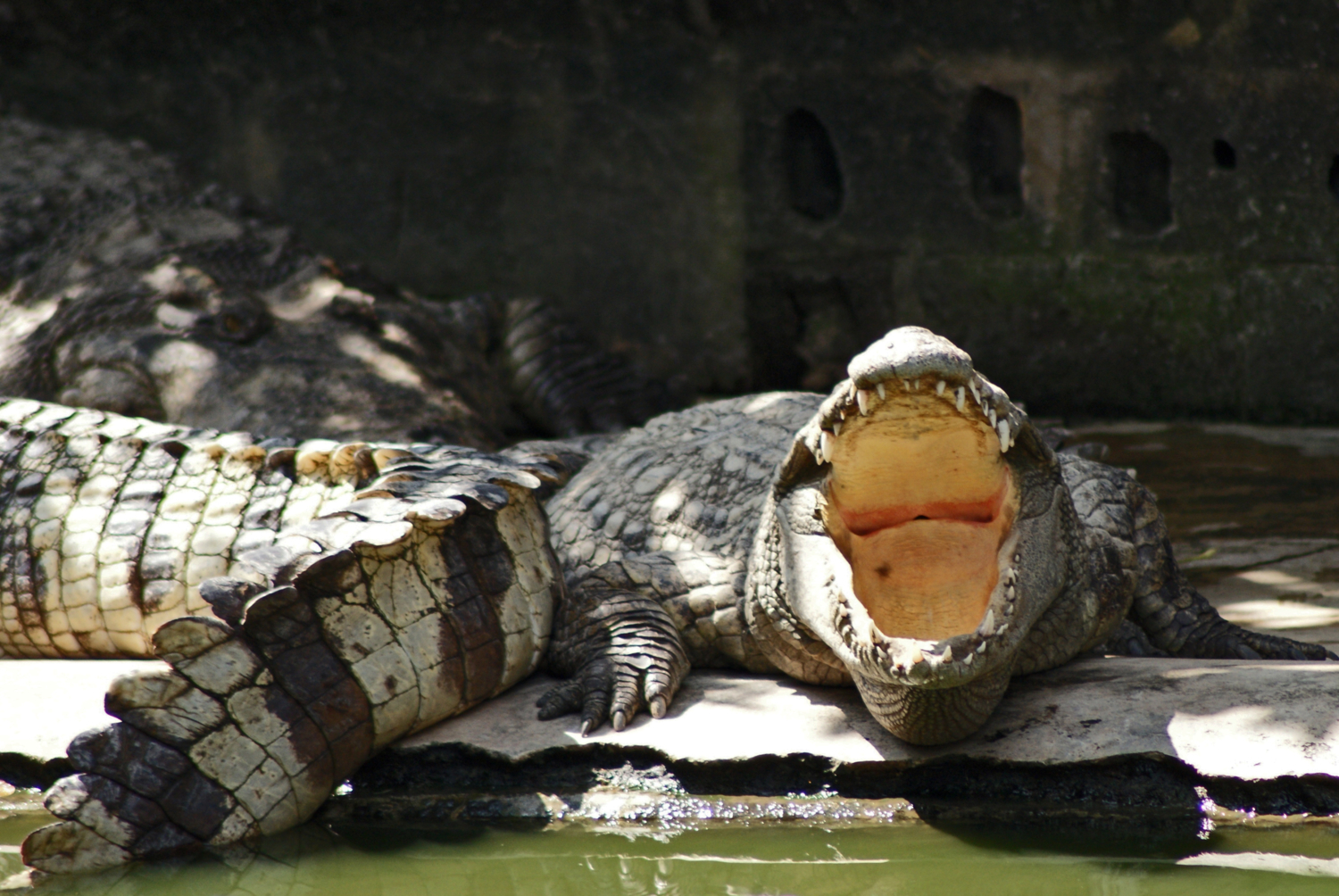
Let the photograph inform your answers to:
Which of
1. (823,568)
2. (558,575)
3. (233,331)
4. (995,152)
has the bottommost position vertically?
(558,575)

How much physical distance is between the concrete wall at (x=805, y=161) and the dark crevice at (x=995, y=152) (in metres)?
0.01

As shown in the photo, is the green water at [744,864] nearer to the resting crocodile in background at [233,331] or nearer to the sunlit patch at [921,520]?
the sunlit patch at [921,520]

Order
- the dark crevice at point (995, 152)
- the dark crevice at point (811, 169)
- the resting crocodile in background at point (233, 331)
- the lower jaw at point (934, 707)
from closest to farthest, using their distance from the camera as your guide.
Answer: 1. the lower jaw at point (934, 707)
2. the resting crocodile in background at point (233, 331)
3. the dark crevice at point (995, 152)
4. the dark crevice at point (811, 169)

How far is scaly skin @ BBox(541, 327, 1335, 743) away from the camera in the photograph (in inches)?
89.5

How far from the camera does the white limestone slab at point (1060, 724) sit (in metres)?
2.35

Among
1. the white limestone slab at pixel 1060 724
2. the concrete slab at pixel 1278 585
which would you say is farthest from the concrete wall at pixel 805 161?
the white limestone slab at pixel 1060 724

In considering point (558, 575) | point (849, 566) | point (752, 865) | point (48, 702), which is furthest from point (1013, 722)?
point (48, 702)

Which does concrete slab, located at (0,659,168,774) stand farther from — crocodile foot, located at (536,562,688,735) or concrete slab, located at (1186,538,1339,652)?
concrete slab, located at (1186,538,1339,652)

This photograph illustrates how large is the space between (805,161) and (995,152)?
2.77 ft

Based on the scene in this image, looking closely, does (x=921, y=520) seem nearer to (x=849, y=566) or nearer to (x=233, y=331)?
(x=849, y=566)

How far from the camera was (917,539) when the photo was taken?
2.66 m

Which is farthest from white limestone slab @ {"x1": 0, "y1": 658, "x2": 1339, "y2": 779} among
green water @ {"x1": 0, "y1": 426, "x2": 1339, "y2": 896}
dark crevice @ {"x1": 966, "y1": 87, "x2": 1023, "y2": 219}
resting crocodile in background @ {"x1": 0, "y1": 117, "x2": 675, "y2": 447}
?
dark crevice @ {"x1": 966, "y1": 87, "x2": 1023, "y2": 219}

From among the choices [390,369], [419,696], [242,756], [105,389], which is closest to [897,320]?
[390,369]

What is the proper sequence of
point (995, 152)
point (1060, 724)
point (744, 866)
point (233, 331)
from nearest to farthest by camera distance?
point (744, 866) < point (1060, 724) < point (233, 331) < point (995, 152)
